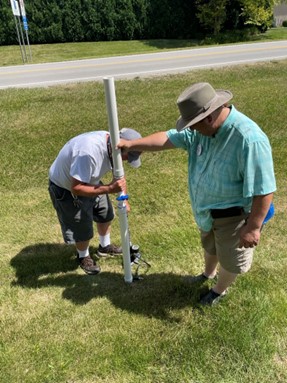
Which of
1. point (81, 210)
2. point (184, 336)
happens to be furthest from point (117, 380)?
point (81, 210)

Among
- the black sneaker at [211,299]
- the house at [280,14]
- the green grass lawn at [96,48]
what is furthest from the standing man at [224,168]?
the house at [280,14]

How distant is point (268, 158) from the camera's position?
2.25 metres

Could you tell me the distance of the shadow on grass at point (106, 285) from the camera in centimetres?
330

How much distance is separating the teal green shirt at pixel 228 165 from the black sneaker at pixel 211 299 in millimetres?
710

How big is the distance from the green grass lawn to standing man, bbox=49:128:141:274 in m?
15.8

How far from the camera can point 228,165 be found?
240 centimetres

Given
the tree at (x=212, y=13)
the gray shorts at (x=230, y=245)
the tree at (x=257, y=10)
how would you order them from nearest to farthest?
the gray shorts at (x=230, y=245) → the tree at (x=257, y=10) → the tree at (x=212, y=13)

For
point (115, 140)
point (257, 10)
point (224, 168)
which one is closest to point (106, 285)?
point (115, 140)

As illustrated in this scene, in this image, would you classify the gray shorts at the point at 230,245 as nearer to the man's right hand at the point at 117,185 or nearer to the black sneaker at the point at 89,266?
the man's right hand at the point at 117,185

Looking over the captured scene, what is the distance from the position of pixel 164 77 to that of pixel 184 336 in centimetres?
948

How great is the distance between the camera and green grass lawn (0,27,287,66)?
1902 cm

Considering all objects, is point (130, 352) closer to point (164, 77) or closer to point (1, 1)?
point (164, 77)

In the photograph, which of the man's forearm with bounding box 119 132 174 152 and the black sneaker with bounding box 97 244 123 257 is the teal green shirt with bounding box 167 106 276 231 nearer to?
the man's forearm with bounding box 119 132 174 152

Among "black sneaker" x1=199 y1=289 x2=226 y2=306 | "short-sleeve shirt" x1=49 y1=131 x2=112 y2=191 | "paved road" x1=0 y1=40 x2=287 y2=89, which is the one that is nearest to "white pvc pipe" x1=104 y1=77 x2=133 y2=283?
"short-sleeve shirt" x1=49 y1=131 x2=112 y2=191
